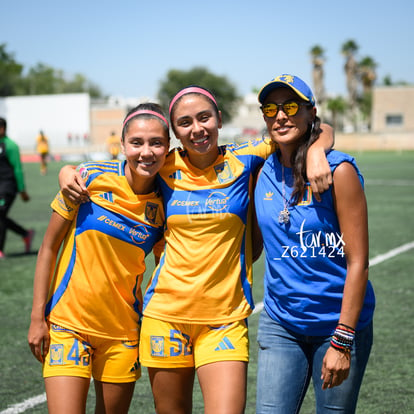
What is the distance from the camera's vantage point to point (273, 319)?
10.3 ft

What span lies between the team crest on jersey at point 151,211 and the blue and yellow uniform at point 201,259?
0.22 feet

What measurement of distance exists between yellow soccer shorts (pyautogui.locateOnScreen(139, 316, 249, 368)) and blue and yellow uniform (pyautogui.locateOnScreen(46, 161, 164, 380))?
197mm

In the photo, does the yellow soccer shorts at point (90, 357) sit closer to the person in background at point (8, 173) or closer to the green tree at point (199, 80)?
the person in background at point (8, 173)

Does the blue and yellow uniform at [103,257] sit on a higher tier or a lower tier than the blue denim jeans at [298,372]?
higher

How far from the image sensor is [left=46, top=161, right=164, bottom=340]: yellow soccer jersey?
331 centimetres

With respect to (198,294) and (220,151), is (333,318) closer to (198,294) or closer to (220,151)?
(198,294)

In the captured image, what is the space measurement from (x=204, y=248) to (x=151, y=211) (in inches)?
15.1

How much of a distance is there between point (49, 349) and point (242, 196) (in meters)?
1.30

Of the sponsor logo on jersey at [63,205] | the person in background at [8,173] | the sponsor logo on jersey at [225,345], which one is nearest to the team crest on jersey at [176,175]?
the sponsor logo on jersey at [63,205]

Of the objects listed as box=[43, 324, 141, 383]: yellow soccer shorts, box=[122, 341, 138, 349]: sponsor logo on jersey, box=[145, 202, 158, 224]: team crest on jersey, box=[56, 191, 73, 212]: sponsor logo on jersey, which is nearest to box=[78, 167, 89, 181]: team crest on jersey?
box=[56, 191, 73, 212]: sponsor logo on jersey

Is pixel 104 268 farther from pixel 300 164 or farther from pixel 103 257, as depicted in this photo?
pixel 300 164

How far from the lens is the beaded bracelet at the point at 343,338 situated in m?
2.84

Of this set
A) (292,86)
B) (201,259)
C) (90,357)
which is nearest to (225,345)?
(201,259)

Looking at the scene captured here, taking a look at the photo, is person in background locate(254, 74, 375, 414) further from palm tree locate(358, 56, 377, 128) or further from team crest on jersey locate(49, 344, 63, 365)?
palm tree locate(358, 56, 377, 128)
